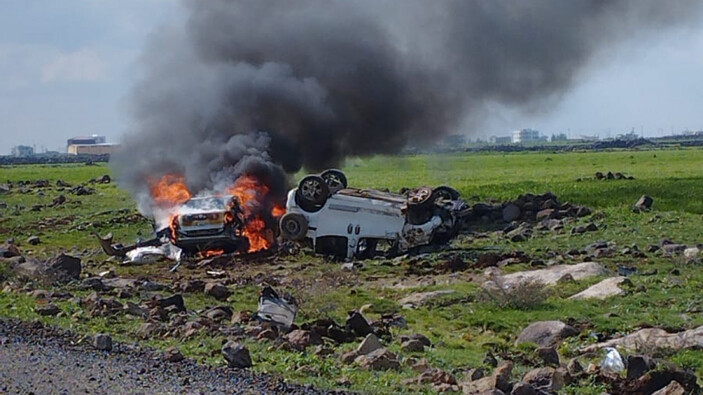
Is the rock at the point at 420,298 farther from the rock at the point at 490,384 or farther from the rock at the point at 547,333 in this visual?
the rock at the point at 490,384

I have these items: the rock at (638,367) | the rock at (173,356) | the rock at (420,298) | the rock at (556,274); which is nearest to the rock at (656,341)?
the rock at (638,367)

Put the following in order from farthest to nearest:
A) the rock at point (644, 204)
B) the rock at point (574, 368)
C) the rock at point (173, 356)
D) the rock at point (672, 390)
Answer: the rock at point (644, 204) → the rock at point (173, 356) → the rock at point (574, 368) → the rock at point (672, 390)

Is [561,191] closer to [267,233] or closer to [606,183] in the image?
[606,183]

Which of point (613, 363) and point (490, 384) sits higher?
point (490, 384)

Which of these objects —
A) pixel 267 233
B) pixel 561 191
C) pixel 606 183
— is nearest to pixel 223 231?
pixel 267 233

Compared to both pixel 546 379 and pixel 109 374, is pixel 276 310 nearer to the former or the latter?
pixel 109 374

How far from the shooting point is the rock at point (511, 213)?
30.1 meters

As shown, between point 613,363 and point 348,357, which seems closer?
point 613,363

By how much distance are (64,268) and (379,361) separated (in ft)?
33.2

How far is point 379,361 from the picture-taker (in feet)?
34.2

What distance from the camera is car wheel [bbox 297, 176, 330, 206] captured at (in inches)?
969

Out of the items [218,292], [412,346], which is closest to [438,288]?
[218,292]

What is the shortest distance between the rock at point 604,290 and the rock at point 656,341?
9.77 ft

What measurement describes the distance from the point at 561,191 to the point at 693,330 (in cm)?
2957
